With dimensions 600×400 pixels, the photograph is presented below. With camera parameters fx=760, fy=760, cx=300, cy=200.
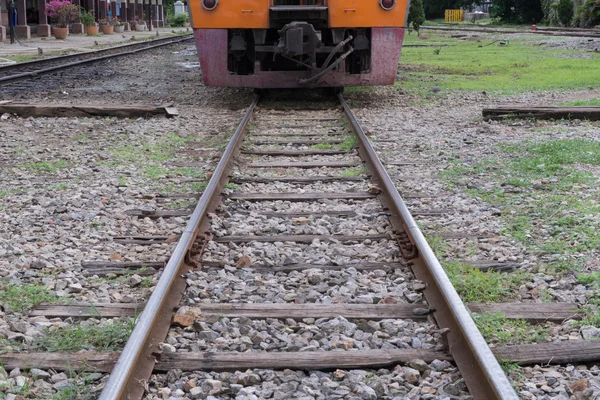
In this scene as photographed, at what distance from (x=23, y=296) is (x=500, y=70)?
13712 millimetres

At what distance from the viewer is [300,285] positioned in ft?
12.0

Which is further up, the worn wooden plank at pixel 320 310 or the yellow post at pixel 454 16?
the yellow post at pixel 454 16

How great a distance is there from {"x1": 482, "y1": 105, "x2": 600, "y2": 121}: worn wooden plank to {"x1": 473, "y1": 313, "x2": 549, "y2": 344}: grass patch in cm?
585

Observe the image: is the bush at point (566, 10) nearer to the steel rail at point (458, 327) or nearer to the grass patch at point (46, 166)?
the grass patch at point (46, 166)

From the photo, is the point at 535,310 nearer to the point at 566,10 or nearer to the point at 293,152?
the point at 293,152

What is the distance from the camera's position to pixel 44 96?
10961 mm

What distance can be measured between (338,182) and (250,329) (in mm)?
2778

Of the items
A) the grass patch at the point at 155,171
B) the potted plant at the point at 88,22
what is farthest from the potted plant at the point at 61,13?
the grass patch at the point at 155,171

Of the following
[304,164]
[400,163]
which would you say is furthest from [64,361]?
[400,163]

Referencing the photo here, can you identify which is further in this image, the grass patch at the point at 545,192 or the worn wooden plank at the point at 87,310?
the grass patch at the point at 545,192

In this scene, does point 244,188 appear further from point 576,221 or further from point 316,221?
point 576,221

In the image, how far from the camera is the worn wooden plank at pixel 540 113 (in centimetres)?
870

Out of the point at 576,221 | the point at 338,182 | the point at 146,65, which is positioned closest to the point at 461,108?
the point at 338,182

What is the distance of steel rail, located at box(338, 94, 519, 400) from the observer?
2486mm
